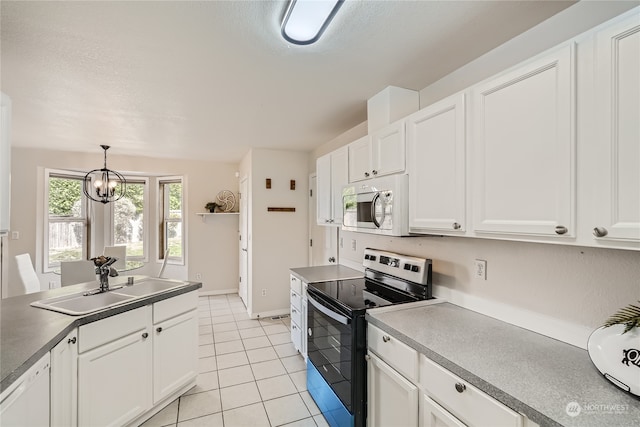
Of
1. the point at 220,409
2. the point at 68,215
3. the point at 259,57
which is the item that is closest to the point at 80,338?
→ the point at 220,409

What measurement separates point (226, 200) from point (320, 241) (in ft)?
7.61

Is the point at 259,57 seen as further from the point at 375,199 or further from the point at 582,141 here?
the point at 582,141

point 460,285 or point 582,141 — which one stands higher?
point 582,141

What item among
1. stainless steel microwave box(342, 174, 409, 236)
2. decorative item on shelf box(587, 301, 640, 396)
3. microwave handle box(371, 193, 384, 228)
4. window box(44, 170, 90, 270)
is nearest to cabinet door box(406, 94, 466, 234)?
stainless steel microwave box(342, 174, 409, 236)

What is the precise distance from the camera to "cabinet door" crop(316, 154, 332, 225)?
3.04 metres

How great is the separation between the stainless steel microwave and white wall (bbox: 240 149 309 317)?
1.83 meters

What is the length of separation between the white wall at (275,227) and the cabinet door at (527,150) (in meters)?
3.07

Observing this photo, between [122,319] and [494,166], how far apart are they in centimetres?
233

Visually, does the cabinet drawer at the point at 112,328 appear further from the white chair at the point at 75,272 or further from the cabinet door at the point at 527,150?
the cabinet door at the point at 527,150

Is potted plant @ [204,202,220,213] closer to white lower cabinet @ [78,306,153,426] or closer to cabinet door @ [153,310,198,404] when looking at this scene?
cabinet door @ [153,310,198,404]

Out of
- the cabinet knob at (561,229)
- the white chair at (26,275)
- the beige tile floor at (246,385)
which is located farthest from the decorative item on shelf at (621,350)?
the white chair at (26,275)

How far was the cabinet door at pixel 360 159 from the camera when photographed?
232cm

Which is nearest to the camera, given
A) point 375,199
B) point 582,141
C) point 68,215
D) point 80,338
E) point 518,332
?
point 582,141

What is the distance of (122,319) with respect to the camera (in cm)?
184
